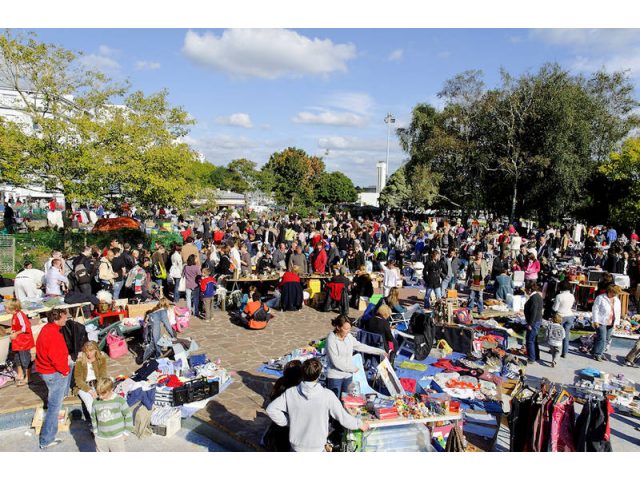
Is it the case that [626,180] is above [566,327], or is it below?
above

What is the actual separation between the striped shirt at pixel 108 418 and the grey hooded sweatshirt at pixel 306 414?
1689mm

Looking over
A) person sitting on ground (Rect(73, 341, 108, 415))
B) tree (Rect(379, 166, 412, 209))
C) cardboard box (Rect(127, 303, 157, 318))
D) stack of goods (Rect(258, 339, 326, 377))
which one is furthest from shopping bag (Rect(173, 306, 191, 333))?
tree (Rect(379, 166, 412, 209))

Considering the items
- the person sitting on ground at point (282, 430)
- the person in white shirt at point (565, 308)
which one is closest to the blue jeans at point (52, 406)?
the person sitting on ground at point (282, 430)

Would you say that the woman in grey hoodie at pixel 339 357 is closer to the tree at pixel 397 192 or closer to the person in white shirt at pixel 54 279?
the person in white shirt at pixel 54 279

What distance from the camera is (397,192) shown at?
51.1 m

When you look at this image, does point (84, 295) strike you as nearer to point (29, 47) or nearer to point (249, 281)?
point (249, 281)

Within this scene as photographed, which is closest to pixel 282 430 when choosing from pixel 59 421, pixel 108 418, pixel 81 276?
pixel 108 418

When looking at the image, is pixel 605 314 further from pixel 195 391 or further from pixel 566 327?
pixel 195 391

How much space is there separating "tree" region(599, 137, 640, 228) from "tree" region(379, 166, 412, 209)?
78.6ft

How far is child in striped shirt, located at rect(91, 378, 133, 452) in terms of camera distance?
460cm

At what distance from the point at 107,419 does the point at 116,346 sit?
409 centimetres

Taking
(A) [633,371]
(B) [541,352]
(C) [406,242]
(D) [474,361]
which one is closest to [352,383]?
(D) [474,361]

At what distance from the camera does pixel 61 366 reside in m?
5.59

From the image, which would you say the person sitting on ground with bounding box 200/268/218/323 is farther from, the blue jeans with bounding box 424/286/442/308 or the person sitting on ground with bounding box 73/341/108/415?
the blue jeans with bounding box 424/286/442/308
